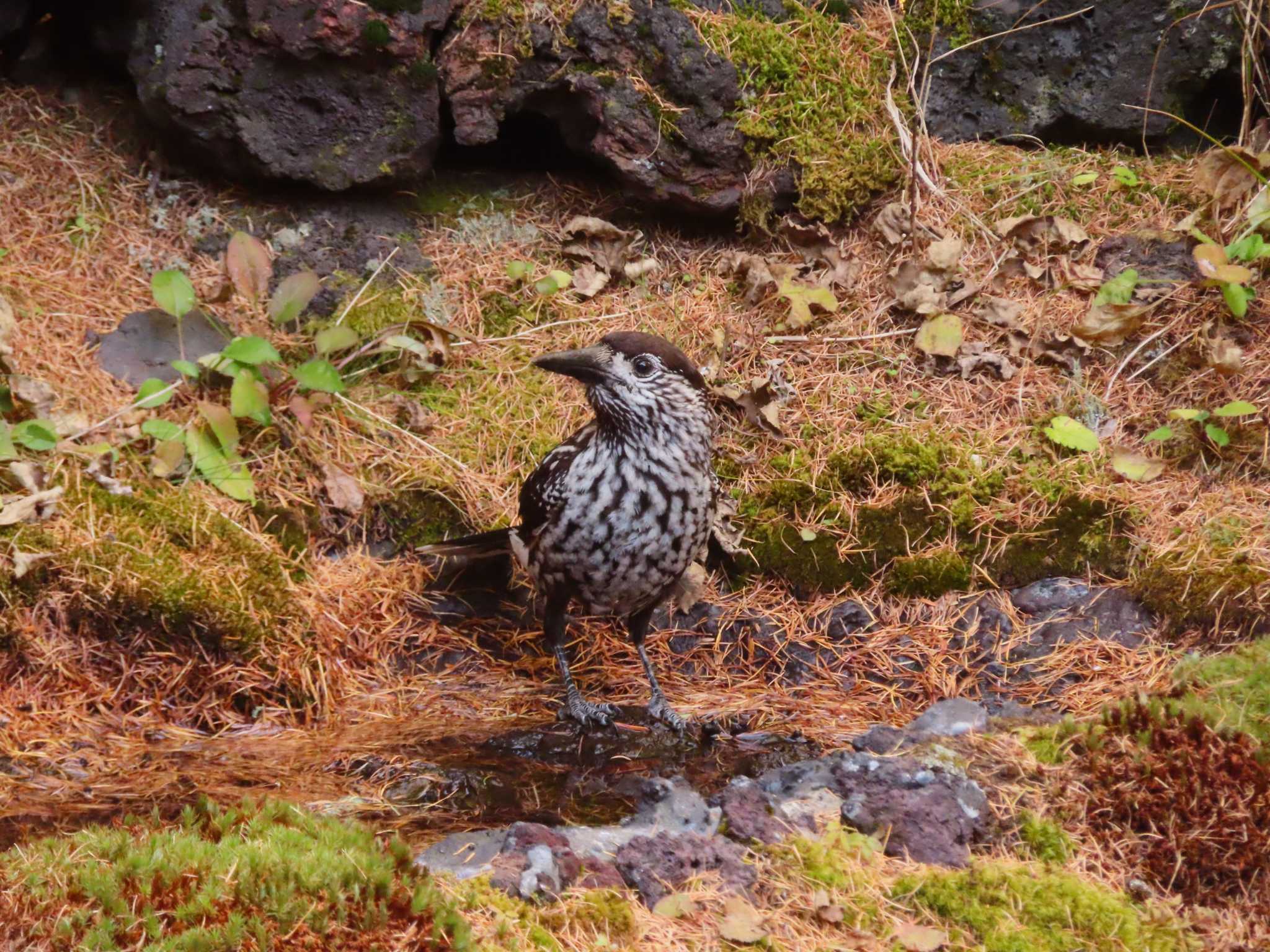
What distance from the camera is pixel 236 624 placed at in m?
4.12

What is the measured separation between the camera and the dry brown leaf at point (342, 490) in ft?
15.5

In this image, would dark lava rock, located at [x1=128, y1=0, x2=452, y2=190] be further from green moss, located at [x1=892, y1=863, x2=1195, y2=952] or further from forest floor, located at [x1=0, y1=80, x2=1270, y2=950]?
green moss, located at [x1=892, y1=863, x2=1195, y2=952]

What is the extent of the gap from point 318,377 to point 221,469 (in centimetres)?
56

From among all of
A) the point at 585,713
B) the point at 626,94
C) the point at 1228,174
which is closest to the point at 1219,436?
the point at 1228,174

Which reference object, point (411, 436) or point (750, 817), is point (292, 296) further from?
point (750, 817)

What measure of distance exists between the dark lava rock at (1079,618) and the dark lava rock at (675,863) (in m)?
2.04

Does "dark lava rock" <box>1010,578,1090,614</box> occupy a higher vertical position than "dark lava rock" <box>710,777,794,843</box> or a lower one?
lower

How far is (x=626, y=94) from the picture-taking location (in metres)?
5.57

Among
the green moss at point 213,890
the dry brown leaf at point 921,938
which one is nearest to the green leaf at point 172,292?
the green moss at point 213,890

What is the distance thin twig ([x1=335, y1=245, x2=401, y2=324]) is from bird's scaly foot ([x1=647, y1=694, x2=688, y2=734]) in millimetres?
2360

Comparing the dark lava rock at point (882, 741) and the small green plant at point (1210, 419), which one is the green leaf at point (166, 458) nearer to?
the dark lava rock at point (882, 741)

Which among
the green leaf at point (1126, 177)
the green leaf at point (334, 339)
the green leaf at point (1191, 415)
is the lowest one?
the green leaf at point (334, 339)

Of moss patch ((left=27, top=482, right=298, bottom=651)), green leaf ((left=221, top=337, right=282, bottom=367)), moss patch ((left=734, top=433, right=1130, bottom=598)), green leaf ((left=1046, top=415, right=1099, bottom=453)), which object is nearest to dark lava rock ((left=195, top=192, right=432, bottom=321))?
green leaf ((left=221, top=337, right=282, bottom=367))

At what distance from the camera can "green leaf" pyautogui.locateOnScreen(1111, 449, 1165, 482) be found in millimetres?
4746
